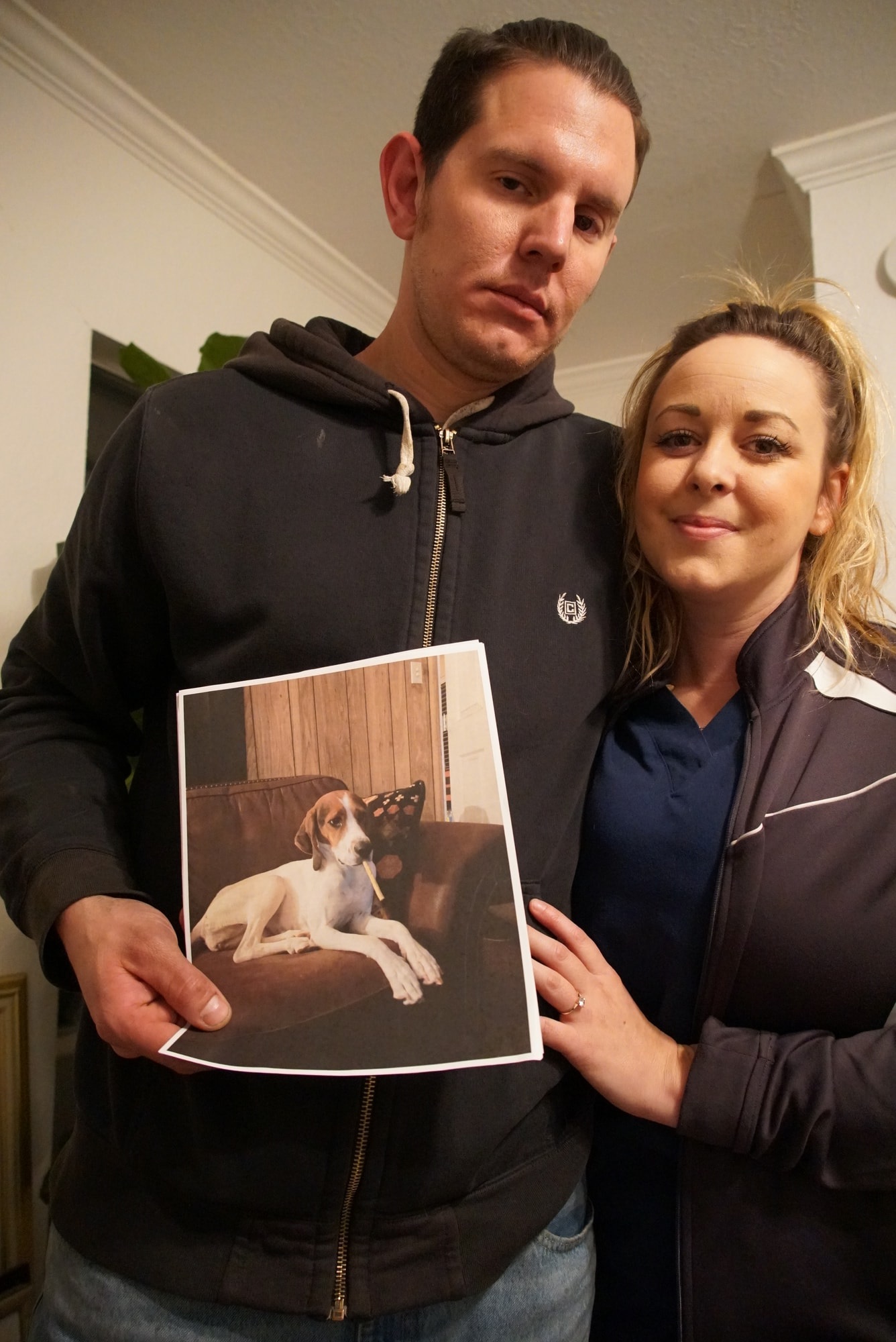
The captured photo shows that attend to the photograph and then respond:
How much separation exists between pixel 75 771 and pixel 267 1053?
41 cm

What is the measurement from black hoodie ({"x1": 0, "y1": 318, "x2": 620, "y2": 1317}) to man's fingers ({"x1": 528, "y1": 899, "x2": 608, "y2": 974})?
0.8 inches

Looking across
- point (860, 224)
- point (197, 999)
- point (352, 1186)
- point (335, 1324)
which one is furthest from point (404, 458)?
point (860, 224)

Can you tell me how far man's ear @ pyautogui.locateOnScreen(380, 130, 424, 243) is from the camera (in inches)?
36.8

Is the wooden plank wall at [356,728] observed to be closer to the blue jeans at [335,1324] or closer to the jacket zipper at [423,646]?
the jacket zipper at [423,646]

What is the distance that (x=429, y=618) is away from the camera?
2.54ft

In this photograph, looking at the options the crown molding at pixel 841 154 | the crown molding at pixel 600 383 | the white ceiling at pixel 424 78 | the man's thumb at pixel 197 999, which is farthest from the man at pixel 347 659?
the crown molding at pixel 600 383

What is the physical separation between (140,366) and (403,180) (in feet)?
2.63

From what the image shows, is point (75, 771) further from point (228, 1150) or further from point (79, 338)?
point (79, 338)

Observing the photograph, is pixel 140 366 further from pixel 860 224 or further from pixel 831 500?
pixel 860 224

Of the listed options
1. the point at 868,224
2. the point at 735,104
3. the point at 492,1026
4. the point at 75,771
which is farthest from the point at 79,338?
the point at 868,224

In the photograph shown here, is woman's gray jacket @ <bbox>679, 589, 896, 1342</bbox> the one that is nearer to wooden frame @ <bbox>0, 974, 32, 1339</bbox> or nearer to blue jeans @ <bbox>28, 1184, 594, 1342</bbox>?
blue jeans @ <bbox>28, 1184, 594, 1342</bbox>

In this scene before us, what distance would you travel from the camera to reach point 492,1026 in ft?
1.81

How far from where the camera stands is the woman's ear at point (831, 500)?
0.99 m

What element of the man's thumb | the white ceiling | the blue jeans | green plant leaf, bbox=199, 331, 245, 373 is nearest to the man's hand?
the man's thumb
